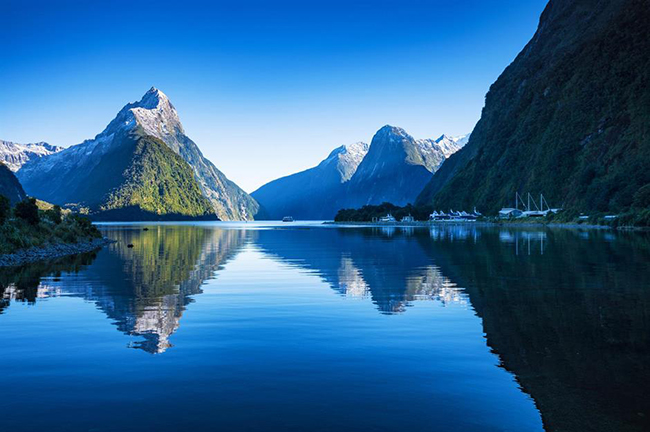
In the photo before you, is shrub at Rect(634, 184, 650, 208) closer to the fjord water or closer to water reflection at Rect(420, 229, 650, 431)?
water reflection at Rect(420, 229, 650, 431)

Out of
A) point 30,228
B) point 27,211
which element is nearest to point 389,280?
point 30,228

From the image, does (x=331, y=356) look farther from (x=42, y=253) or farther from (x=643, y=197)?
(x=643, y=197)

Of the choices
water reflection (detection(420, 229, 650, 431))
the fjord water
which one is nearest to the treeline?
the fjord water

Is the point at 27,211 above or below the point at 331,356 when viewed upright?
above

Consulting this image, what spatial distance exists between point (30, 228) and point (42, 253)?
9754 millimetres

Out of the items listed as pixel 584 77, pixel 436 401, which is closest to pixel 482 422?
pixel 436 401

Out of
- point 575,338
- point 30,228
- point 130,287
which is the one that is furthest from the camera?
point 30,228

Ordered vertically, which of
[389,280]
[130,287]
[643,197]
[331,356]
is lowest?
[331,356]

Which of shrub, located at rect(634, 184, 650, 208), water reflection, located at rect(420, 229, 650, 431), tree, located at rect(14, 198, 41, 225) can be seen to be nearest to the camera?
water reflection, located at rect(420, 229, 650, 431)

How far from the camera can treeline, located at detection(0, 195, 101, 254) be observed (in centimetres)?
5234

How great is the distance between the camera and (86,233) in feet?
288

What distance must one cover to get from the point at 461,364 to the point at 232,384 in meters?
5.98

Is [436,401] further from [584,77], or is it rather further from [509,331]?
[584,77]

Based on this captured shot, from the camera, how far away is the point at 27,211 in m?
63.4
